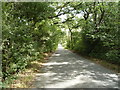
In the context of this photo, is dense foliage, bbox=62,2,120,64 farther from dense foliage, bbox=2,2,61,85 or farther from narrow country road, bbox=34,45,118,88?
dense foliage, bbox=2,2,61,85

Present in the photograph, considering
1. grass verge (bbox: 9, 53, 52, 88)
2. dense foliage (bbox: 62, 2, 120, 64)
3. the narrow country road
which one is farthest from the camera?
dense foliage (bbox: 62, 2, 120, 64)

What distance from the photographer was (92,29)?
1173 cm

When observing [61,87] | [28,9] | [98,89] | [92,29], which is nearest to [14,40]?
[28,9]

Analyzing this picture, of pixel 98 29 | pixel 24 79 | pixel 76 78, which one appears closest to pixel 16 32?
pixel 24 79

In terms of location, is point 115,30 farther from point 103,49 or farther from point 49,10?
point 49,10

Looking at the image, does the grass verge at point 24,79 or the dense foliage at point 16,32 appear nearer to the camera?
the grass verge at point 24,79

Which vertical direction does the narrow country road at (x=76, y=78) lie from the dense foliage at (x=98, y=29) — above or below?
below

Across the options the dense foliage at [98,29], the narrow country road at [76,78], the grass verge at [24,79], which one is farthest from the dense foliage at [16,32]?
the dense foliage at [98,29]

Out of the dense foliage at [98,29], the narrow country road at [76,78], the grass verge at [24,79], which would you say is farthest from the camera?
the dense foliage at [98,29]

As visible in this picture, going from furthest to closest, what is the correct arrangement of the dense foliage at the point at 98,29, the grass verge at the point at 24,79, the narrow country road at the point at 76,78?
the dense foliage at the point at 98,29
the narrow country road at the point at 76,78
the grass verge at the point at 24,79

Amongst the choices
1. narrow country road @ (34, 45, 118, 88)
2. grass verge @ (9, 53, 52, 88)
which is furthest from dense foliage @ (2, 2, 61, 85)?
narrow country road @ (34, 45, 118, 88)

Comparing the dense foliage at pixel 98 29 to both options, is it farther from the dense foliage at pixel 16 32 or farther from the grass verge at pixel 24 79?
the grass verge at pixel 24 79

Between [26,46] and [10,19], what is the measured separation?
1591 millimetres

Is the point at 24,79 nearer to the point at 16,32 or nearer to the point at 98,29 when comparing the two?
the point at 16,32
